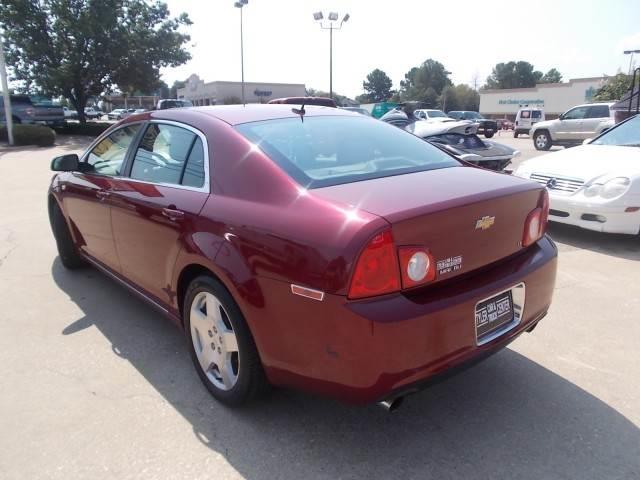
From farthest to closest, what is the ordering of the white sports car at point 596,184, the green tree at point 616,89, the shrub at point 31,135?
the green tree at point 616,89 → the shrub at point 31,135 → the white sports car at point 596,184

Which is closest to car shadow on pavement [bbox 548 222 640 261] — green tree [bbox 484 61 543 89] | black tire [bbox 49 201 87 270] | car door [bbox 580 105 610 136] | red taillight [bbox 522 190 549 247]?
red taillight [bbox 522 190 549 247]

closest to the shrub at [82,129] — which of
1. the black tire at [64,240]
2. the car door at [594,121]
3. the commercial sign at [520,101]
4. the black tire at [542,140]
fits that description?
the black tire at [542,140]

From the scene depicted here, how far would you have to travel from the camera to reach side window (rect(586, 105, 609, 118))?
1972 centimetres

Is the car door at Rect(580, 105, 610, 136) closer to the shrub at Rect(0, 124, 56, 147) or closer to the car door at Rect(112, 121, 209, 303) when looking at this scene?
the car door at Rect(112, 121, 209, 303)

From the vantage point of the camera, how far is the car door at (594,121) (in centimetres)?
1941

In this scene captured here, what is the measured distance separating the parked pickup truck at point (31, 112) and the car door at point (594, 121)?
23.8m

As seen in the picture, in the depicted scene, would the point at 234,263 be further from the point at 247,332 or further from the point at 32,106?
the point at 32,106

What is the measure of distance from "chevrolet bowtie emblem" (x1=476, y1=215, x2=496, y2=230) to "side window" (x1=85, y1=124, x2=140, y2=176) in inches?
97.9

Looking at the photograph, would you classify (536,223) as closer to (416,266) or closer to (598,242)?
(416,266)

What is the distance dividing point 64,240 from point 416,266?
3.91 m

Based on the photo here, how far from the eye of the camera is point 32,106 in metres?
23.9

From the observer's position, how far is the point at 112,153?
392 cm

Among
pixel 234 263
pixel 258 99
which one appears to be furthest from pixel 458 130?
pixel 258 99

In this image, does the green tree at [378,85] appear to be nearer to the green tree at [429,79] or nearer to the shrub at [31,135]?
the green tree at [429,79]
